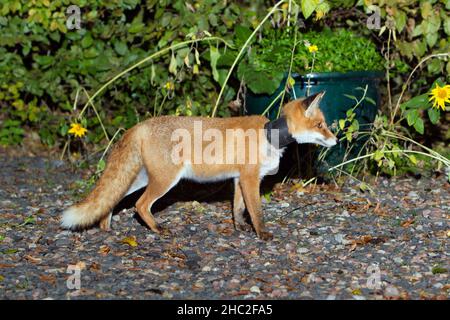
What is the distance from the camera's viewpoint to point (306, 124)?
547 centimetres

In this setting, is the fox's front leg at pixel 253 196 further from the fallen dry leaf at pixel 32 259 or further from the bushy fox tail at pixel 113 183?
the fallen dry leaf at pixel 32 259

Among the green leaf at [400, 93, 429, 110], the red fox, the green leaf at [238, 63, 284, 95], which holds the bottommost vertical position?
the red fox

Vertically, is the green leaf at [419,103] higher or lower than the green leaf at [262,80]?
lower

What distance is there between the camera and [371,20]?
269 inches

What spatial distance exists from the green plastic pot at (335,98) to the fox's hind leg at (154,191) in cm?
149

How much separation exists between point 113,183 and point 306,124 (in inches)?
63.3

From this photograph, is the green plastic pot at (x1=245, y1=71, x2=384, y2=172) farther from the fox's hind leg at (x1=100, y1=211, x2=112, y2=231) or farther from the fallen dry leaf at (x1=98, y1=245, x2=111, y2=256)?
the fallen dry leaf at (x1=98, y1=245, x2=111, y2=256)

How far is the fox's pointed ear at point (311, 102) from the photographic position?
208 inches

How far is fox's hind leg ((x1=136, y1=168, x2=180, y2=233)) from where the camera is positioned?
5.38m

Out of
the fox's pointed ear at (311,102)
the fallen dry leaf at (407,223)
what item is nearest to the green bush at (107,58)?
the fox's pointed ear at (311,102)

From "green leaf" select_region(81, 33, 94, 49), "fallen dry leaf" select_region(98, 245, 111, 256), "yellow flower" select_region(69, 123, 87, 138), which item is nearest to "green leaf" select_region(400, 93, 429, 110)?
"fallen dry leaf" select_region(98, 245, 111, 256)

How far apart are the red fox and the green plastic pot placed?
2.94 ft

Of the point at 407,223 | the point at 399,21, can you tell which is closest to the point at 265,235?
the point at 407,223

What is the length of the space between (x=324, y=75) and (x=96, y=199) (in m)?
2.44
